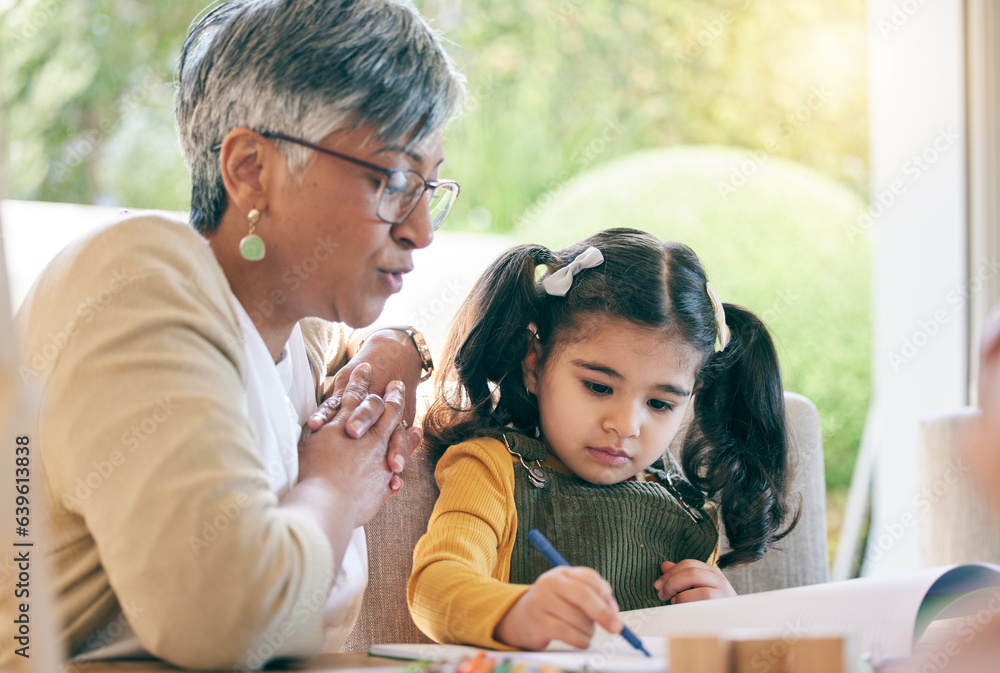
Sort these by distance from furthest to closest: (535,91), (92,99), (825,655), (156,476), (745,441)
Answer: (535,91) → (92,99) → (745,441) → (156,476) → (825,655)

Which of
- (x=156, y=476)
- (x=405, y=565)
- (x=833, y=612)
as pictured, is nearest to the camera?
(x=156, y=476)

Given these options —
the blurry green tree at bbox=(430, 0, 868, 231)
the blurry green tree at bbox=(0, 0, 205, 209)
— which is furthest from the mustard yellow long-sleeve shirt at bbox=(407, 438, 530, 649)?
the blurry green tree at bbox=(0, 0, 205, 209)

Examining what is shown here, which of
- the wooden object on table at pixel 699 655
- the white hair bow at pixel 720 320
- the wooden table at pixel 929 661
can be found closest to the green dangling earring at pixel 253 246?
the wooden table at pixel 929 661

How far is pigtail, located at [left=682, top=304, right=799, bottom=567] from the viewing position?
1.66 m

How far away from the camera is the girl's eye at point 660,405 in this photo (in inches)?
58.5

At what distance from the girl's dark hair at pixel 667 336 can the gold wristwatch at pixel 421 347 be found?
5cm

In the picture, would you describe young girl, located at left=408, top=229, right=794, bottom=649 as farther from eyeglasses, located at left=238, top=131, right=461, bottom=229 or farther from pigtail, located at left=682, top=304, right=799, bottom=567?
eyeglasses, located at left=238, top=131, right=461, bottom=229

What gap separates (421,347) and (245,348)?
21.6 inches

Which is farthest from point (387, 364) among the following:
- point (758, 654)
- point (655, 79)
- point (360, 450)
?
point (655, 79)

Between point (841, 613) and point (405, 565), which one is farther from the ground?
point (841, 613)

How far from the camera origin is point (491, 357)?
5.16 feet

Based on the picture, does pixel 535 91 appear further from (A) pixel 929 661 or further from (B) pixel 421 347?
(A) pixel 929 661

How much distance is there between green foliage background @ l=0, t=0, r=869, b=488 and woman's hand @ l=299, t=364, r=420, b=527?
294 cm

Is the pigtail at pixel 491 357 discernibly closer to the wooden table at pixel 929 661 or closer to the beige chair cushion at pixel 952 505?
the wooden table at pixel 929 661
